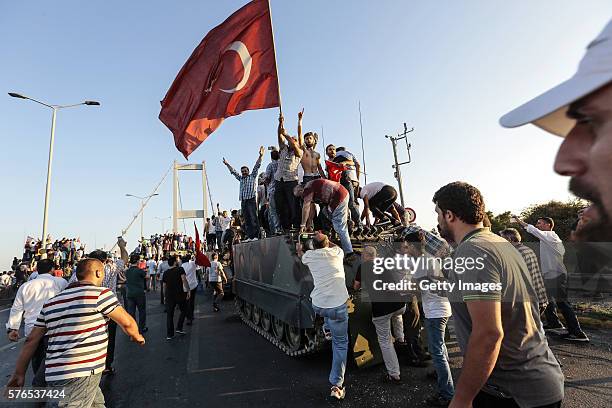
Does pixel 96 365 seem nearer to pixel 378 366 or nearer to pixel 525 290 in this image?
pixel 525 290

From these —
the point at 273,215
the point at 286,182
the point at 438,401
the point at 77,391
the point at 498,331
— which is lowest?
the point at 438,401

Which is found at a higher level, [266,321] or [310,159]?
[310,159]

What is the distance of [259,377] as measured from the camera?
481 cm

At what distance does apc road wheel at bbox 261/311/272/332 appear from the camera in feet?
22.7

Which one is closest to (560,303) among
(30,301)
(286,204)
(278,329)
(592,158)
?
(278,329)

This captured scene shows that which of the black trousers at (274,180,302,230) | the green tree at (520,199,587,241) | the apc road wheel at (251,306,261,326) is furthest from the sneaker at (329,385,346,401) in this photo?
the green tree at (520,199,587,241)

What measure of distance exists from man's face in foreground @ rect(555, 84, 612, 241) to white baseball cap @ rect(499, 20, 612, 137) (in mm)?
35

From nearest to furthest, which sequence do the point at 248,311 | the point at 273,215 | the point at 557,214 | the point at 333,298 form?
the point at 333,298 → the point at 273,215 → the point at 248,311 → the point at 557,214

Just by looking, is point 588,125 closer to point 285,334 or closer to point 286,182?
point 285,334

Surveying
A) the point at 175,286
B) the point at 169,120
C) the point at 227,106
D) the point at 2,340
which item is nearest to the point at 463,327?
the point at 227,106

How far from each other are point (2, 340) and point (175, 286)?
14.5 feet

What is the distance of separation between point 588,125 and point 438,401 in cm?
373

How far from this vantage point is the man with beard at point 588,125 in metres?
0.71

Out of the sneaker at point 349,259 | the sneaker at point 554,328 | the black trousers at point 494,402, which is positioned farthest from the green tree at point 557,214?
the black trousers at point 494,402
